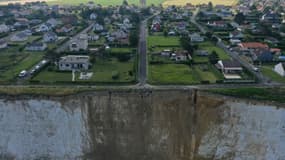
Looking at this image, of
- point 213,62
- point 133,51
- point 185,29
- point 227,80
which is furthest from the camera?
point 185,29

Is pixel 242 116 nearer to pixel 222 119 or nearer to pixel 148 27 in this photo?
pixel 222 119

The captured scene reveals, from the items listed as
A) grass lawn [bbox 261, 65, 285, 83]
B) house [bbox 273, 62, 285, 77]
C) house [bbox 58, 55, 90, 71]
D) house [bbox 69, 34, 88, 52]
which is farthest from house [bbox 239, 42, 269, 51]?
house [bbox 69, 34, 88, 52]

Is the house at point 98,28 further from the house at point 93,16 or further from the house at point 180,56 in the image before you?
the house at point 180,56

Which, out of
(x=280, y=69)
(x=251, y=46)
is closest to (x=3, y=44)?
(x=251, y=46)

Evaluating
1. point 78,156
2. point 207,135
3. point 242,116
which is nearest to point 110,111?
point 78,156

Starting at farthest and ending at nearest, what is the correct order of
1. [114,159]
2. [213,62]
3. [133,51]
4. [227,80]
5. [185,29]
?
[185,29] < [133,51] < [213,62] < [227,80] < [114,159]
